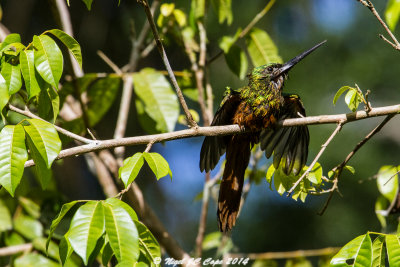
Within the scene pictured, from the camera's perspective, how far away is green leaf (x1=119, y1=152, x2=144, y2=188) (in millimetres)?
1400

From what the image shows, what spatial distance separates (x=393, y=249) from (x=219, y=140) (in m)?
1.23

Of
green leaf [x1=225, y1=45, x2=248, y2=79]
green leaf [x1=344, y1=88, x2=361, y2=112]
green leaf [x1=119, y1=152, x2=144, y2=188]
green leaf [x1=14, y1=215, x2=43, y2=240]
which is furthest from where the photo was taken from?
green leaf [x1=225, y1=45, x2=248, y2=79]

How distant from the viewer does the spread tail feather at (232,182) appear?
6.89 feet

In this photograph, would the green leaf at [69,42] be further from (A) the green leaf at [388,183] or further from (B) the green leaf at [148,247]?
(A) the green leaf at [388,183]

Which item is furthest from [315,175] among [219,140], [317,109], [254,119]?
[317,109]

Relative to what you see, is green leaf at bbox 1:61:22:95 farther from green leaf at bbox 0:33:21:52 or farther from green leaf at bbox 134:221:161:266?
green leaf at bbox 134:221:161:266

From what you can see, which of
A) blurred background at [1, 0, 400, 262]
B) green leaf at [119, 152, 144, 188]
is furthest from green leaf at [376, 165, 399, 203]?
blurred background at [1, 0, 400, 262]

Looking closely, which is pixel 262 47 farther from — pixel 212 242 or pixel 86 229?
pixel 86 229

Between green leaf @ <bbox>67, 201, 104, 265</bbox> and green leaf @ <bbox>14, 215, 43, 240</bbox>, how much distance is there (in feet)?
4.02

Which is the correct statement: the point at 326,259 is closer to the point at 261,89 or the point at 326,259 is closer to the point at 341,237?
the point at 261,89

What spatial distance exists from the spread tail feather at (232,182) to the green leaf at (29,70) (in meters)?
0.93

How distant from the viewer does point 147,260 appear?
1.46m

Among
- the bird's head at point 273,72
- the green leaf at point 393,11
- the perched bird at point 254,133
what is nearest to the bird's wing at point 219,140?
the perched bird at point 254,133

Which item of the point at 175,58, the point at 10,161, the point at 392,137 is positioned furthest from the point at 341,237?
the point at 10,161
